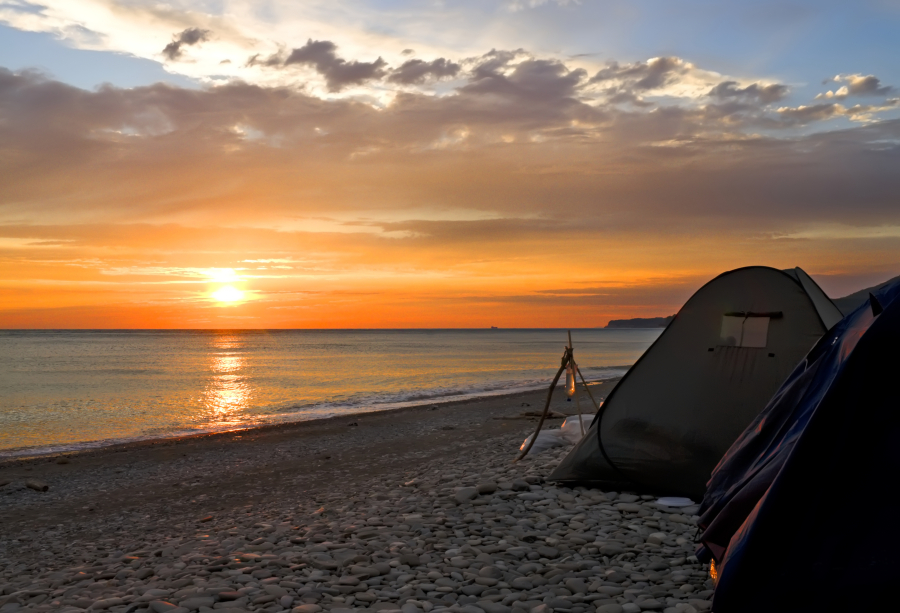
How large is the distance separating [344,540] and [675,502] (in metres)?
3.77

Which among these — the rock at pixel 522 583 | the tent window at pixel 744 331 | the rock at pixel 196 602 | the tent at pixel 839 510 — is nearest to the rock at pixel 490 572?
the rock at pixel 522 583

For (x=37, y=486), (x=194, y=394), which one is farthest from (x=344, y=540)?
(x=194, y=394)

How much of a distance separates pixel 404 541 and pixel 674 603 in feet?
8.77

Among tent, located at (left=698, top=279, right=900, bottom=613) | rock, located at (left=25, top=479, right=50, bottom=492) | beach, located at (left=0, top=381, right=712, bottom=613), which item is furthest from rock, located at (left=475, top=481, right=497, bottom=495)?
rock, located at (left=25, top=479, right=50, bottom=492)

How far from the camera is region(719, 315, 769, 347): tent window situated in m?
7.89

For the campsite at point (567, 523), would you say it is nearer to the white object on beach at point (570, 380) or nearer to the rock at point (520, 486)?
the rock at point (520, 486)

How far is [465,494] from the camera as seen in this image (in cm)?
775

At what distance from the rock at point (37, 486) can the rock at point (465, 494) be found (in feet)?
27.5

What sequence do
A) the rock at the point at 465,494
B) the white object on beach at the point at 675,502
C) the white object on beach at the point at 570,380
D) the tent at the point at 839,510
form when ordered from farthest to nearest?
the white object on beach at the point at 570,380
the rock at the point at 465,494
the white object on beach at the point at 675,502
the tent at the point at 839,510

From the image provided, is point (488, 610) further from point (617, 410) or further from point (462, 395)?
point (462, 395)

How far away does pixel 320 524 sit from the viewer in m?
7.41

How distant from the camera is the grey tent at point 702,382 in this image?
304 inches

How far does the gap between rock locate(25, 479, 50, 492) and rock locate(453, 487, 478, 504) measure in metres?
8.37

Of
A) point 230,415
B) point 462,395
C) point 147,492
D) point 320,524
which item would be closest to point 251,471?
point 147,492
